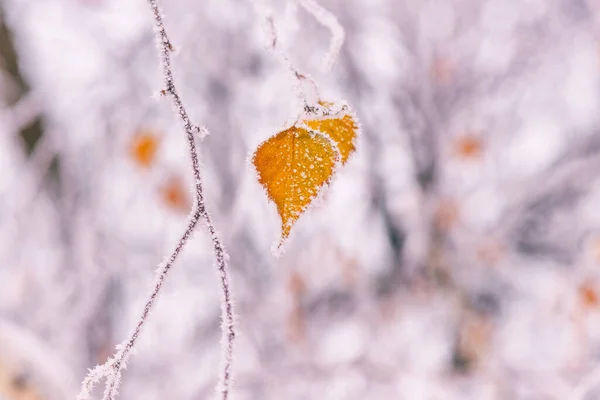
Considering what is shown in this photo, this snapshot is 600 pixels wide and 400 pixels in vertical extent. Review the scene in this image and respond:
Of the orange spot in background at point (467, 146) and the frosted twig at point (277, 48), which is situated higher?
the orange spot in background at point (467, 146)

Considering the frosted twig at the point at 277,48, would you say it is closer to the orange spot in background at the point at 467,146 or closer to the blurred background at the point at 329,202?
the blurred background at the point at 329,202

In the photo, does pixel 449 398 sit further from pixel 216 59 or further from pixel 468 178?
pixel 216 59

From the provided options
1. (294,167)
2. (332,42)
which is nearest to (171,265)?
(294,167)

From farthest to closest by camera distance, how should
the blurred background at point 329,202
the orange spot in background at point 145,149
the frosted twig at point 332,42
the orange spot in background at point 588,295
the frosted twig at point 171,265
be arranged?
1. the orange spot in background at point 588,295
2. the blurred background at point 329,202
3. the orange spot in background at point 145,149
4. the frosted twig at point 332,42
5. the frosted twig at point 171,265

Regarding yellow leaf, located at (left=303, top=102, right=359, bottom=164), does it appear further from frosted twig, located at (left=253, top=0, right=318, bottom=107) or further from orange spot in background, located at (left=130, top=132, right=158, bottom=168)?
orange spot in background, located at (left=130, top=132, right=158, bottom=168)

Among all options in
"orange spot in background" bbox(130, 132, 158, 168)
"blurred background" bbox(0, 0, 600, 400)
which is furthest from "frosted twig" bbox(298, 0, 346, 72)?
"orange spot in background" bbox(130, 132, 158, 168)

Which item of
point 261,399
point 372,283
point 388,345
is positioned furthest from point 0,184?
point 388,345

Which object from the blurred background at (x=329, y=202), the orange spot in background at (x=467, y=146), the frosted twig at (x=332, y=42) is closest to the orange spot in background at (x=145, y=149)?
the blurred background at (x=329, y=202)
